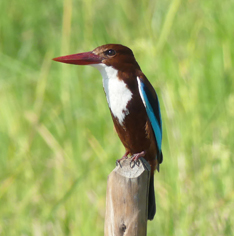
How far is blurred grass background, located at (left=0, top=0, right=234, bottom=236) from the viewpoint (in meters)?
4.06

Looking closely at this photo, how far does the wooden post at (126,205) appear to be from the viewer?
2645 mm

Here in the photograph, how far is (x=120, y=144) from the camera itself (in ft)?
15.4

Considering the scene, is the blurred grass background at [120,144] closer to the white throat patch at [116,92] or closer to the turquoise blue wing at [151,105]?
the turquoise blue wing at [151,105]

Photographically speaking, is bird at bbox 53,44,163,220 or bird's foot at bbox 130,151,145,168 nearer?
bird's foot at bbox 130,151,145,168

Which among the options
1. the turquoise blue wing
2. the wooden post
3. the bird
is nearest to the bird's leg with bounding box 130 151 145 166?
the bird

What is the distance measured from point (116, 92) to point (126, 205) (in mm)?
696

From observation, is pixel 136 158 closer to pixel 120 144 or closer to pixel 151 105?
pixel 151 105

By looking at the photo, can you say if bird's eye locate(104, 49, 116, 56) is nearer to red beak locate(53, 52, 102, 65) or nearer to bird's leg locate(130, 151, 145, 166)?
red beak locate(53, 52, 102, 65)

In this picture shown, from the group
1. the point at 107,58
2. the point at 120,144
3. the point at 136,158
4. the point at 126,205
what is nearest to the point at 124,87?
the point at 107,58

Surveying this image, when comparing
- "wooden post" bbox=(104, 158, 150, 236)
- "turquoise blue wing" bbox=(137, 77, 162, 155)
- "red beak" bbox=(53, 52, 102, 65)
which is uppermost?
"red beak" bbox=(53, 52, 102, 65)

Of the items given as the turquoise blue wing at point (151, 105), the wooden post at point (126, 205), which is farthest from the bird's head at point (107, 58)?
the wooden post at point (126, 205)

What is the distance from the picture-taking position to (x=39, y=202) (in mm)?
4832

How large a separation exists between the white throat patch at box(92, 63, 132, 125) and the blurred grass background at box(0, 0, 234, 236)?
885 mm

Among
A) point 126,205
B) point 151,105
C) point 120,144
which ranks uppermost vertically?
point 120,144
